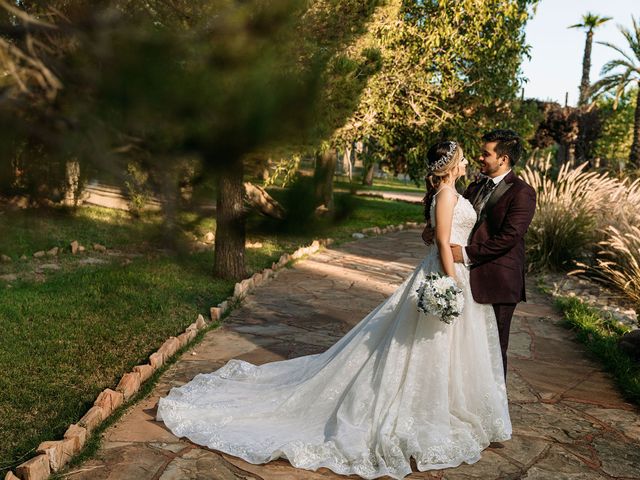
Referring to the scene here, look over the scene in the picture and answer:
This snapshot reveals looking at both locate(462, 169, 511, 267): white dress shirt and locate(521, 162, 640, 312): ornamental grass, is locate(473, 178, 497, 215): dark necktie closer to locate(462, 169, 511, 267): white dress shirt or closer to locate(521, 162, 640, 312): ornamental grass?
locate(462, 169, 511, 267): white dress shirt

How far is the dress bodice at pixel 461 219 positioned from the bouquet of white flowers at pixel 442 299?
1.52ft

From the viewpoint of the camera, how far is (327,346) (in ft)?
19.8

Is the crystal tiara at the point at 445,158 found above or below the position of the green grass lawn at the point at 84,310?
above

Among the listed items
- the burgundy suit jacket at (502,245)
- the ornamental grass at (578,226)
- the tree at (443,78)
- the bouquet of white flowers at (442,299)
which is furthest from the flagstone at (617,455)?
the tree at (443,78)

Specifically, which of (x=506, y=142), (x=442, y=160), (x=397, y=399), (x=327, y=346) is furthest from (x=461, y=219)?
(x=327, y=346)

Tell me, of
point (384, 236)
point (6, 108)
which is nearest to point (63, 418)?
point (6, 108)

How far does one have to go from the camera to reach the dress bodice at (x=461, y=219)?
4221mm

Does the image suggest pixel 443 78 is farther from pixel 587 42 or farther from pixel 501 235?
pixel 587 42

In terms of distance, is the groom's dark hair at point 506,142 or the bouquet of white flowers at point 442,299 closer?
the bouquet of white flowers at point 442,299

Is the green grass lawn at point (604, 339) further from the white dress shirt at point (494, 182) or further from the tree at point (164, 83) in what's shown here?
the tree at point (164, 83)

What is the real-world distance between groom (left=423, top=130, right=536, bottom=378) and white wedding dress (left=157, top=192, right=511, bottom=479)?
97mm

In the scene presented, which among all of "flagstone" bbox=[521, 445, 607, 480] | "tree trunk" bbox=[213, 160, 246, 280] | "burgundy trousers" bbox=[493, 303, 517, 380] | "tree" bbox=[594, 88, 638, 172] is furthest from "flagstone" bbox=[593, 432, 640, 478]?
"tree" bbox=[594, 88, 638, 172]

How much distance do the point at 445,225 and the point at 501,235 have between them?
1.41 feet

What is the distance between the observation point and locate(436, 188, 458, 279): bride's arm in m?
4.09
